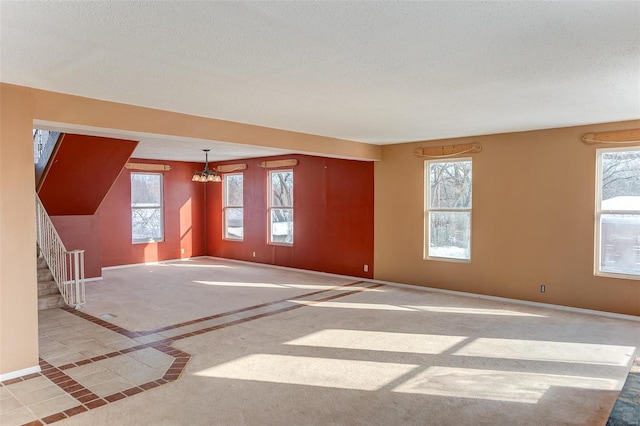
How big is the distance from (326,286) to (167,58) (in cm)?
513

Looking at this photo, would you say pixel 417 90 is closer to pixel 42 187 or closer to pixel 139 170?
pixel 42 187

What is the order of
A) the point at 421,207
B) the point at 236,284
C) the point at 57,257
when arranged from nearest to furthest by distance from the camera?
the point at 57,257
the point at 421,207
the point at 236,284

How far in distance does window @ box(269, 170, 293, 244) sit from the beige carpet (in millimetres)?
2913

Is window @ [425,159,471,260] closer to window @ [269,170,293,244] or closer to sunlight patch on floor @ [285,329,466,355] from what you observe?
sunlight patch on floor @ [285,329,466,355]

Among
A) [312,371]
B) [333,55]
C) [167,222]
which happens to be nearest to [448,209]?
[312,371]

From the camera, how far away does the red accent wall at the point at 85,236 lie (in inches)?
293

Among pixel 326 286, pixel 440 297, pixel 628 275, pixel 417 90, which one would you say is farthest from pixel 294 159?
pixel 628 275

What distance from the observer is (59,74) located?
3252 mm

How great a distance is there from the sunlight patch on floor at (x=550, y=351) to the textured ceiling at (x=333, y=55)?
2.40 meters

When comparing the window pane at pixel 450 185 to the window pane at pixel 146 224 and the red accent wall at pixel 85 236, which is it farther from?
the window pane at pixel 146 224

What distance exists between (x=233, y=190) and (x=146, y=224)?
2.13 meters

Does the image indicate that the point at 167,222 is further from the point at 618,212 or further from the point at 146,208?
the point at 618,212

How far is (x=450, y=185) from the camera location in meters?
6.85

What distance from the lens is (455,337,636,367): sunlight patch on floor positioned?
3.91 metres
